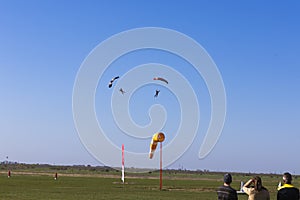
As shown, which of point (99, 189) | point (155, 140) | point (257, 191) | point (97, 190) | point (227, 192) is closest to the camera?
point (227, 192)

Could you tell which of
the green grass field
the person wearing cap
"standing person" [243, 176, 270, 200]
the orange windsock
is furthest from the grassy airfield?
the person wearing cap

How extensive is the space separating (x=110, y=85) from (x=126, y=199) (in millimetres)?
9043

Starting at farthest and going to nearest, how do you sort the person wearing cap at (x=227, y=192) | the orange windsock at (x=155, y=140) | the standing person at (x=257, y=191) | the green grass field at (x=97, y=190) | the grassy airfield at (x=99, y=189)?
the orange windsock at (x=155, y=140), the grassy airfield at (x=99, y=189), the green grass field at (x=97, y=190), the standing person at (x=257, y=191), the person wearing cap at (x=227, y=192)

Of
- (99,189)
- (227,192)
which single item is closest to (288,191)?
(227,192)

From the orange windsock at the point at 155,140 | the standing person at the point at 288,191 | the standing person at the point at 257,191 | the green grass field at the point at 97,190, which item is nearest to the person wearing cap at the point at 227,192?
the standing person at the point at 257,191

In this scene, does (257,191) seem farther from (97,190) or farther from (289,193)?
(97,190)

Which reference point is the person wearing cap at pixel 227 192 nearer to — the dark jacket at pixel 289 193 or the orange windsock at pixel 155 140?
the dark jacket at pixel 289 193

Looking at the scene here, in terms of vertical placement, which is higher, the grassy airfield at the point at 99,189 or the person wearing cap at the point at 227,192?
the grassy airfield at the point at 99,189

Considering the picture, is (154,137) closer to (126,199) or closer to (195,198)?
(195,198)

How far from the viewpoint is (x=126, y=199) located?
A: 3119 centimetres

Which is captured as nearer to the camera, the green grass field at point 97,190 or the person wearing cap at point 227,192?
the person wearing cap at point 227,192

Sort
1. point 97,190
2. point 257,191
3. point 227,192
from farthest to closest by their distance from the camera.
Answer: point 97,190 < point 257,191 < point 227,192

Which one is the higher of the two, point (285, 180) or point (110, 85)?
point (110, 85)

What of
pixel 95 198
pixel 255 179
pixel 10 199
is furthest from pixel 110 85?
pixel 255 179
